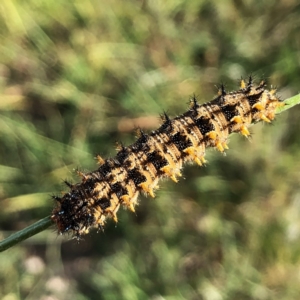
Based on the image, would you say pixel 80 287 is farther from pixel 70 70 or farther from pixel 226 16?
pixel 226 16

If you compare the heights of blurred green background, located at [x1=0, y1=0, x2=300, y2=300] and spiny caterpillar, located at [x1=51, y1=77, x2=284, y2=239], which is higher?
blurred green background, located at [x1=0, y1=0, x2=300, y2=300]

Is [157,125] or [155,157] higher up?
[157,125]

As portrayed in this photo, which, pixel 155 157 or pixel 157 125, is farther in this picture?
pixel 157 125

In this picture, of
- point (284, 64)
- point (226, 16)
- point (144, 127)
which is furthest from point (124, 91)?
point (284, 64)

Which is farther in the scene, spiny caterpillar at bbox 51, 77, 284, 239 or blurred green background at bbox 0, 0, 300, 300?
blurred green background at bbox 0, 0, 300, 300
